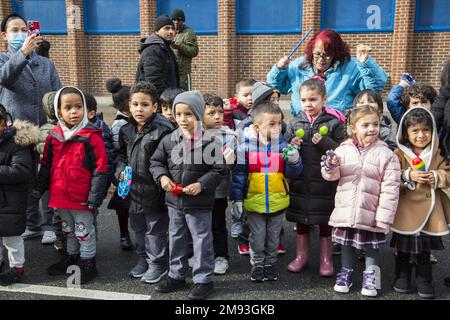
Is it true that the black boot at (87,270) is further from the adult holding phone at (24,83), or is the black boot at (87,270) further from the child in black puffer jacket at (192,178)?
the adult holding phone at (24,83)

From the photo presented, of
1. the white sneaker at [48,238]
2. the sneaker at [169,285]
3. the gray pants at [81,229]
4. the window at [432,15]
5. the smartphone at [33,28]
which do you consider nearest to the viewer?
the sneaker at [169,285]

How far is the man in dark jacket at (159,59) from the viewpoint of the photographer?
193 inches

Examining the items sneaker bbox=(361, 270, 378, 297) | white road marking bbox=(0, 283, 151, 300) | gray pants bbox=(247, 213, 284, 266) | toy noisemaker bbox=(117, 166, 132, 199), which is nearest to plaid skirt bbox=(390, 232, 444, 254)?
sneaker bbox=(361, 270, 378, 297)

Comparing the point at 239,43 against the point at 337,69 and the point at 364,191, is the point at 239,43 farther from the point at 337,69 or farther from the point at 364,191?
the point at 364,191

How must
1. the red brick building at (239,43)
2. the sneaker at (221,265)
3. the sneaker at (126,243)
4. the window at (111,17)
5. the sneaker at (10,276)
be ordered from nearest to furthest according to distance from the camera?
1. the sneaker at (10,276)
2. the sneaker at (221,265)
3. the sneaker at (126,243)
4. the red brick building at (239,43)
5. the window at (111,17)

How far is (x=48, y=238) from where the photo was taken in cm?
456

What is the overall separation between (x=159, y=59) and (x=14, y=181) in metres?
2.04

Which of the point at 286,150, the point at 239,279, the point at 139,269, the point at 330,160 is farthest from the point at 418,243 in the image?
the point at 139,269

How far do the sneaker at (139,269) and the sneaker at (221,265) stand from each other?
593 mm

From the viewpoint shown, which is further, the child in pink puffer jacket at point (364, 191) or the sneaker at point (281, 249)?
the sneaker at point (281, 249)

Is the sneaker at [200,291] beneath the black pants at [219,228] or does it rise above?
beneath

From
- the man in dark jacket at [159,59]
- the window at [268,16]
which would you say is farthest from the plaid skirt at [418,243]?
the window at [268,16]

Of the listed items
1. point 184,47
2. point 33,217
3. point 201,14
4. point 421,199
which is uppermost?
point 201,14

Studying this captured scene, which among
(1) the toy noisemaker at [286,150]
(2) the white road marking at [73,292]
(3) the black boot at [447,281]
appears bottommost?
(2) the white road marking at [73,292]
